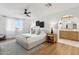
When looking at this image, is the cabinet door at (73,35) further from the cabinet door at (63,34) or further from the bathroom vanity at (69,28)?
the cabinet door at (63,34)

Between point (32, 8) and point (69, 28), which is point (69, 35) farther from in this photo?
point (32, 8)

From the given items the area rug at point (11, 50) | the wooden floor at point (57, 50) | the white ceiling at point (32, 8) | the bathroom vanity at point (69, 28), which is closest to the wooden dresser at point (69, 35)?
the bathroom vanity at point (69, 28)

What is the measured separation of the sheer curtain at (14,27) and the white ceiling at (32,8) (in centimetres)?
16

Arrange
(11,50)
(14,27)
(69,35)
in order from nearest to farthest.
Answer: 1. (11,50)
2. (14,27)
3. (69,35)

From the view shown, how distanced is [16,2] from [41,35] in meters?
1.21

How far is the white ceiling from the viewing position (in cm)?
197

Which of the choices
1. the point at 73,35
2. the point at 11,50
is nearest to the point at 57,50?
the point at 73,35

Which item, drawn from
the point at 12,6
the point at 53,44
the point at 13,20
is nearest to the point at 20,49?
the point at 13,20

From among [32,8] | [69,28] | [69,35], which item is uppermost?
[32,8]

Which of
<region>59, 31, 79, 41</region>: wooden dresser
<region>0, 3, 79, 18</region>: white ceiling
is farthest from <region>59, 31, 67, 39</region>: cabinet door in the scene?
Result: <region>0, 3, 79, 18</region>: white ceiling

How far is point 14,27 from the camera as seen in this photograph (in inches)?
83.4

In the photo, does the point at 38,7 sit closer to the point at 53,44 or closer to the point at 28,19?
the point at 28,19

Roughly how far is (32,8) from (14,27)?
0.71m

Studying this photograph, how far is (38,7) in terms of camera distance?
208 cm
